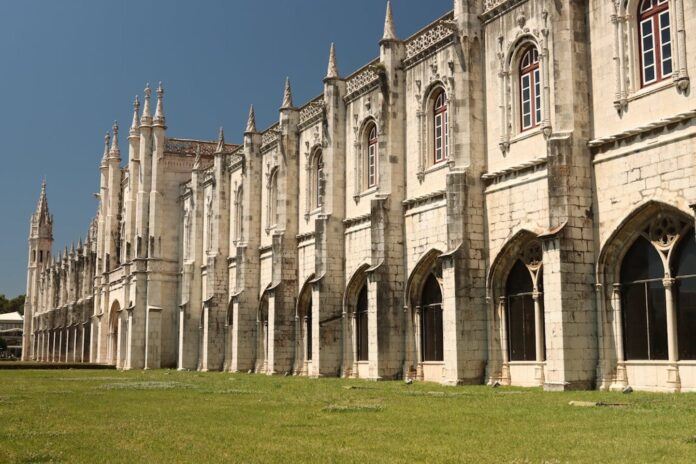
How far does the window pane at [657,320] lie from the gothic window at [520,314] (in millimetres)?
4222

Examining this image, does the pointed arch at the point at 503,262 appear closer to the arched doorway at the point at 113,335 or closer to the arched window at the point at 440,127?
the arched window at the point at 440,127

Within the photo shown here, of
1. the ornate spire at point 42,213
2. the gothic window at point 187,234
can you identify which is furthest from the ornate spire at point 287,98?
the ornate spire at point 42,213

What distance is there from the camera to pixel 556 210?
2194cm

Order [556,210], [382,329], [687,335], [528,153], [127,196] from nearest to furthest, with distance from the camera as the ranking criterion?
1. [687,335]
2. [556,210]
3. [528,153]
4. [382,329]
5. [127,196]

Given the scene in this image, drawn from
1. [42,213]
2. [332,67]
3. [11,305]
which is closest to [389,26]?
[332,67]

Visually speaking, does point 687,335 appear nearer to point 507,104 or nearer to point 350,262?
point 507,104

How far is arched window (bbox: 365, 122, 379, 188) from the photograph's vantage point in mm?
33428

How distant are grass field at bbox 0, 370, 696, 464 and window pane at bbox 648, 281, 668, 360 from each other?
1.92 m

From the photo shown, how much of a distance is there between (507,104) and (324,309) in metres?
12.2

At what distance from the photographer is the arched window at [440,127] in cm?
2895

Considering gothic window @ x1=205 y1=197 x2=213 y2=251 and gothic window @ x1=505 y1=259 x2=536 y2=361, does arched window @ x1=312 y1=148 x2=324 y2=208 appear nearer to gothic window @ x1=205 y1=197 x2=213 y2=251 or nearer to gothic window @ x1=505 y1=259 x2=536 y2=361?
gothic window @ x1=205 y1=197 x2=213 y2=251

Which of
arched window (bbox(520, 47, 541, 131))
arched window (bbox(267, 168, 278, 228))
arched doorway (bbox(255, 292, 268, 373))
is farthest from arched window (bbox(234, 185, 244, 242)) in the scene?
arched window (bbox(520, 47, 541, 131))

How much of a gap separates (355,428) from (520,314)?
13.0 meters

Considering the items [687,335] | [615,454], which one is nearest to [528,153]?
[687,335]
